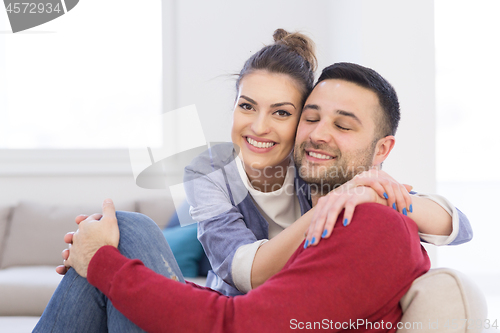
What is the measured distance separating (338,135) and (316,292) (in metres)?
0.64

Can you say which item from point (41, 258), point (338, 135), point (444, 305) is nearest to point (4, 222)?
point (41, 258)

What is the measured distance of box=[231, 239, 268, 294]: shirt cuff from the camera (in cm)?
116

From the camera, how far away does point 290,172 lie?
1.50 metres

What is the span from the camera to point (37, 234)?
9.12 ft

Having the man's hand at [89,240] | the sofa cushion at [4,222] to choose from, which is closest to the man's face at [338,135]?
the man's hand at [89,240]

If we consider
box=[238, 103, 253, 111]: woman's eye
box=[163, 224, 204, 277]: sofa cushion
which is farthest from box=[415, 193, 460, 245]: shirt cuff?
box=[163, 224, 204, 277]: sofa cushion

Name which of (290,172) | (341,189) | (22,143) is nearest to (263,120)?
(290,172)

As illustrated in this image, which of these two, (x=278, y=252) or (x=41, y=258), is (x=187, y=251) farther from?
(x=278, y=252)

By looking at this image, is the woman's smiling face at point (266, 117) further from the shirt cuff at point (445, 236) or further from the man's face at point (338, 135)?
the shirt cuff at point (445, 236)

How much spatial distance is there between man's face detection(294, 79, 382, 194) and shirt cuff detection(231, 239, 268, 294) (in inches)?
11.4

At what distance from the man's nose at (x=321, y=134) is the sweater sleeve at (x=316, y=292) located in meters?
0.47

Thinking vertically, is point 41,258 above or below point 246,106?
below

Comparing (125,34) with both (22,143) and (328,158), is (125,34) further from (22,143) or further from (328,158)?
(328,158)

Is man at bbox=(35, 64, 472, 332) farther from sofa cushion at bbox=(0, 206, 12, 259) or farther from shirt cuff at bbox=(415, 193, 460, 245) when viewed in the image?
sofa cushion at bbox=(0, 206, 12, 259)
